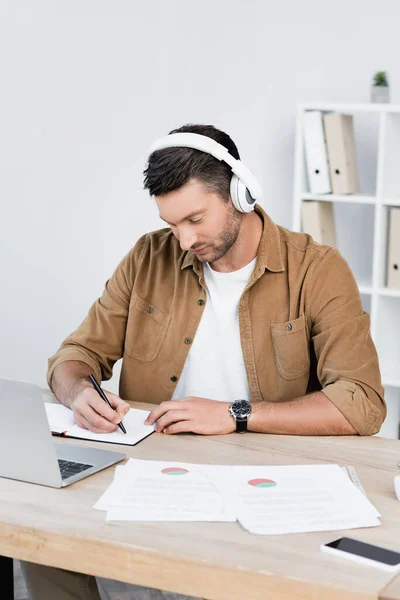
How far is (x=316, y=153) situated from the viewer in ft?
11.6

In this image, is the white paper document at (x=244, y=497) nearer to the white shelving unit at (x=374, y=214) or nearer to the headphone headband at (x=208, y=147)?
the headphone headband at (x=208, y=147)

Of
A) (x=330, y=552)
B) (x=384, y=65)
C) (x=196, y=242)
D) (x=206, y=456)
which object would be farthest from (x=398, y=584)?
(x=384, y=65)

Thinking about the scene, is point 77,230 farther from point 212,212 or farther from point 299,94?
point 212,212

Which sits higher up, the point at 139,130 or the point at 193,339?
the point at 139,130

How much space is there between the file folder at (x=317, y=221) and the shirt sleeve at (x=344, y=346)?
1446 millimetres

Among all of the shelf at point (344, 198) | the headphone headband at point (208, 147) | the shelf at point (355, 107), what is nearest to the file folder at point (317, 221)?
the shelf at point (344, 198)

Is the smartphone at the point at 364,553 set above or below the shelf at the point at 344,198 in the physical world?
below

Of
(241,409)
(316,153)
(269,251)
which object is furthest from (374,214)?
(241,409)

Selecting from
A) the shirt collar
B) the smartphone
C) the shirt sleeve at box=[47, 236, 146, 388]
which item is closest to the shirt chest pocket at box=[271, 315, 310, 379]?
the shirt collar

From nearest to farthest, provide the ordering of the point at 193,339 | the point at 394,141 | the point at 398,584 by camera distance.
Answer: the point at 398,584, the point at 193,339, the point at 394,141

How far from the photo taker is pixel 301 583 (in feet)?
3.90

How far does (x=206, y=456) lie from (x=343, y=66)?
245cm

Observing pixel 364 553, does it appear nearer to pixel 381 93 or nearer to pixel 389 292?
pixel 389 292

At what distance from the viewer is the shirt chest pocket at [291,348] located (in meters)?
2.08
